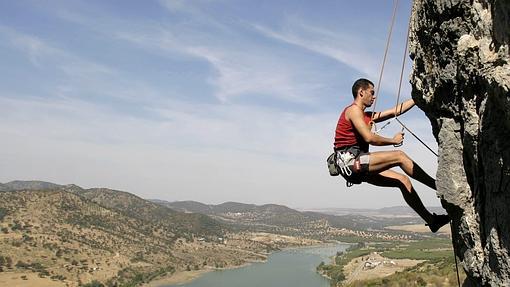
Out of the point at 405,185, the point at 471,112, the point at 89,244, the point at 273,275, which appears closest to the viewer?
the point at 471,112

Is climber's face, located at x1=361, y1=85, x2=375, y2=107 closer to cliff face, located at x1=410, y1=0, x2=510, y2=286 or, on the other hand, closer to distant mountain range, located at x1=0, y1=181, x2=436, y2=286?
cliff face, located at x1=410, y1=0, x2=510, y2=286

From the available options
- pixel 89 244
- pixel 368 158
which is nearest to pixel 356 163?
pixel 368 158

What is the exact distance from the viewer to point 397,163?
17.7ft

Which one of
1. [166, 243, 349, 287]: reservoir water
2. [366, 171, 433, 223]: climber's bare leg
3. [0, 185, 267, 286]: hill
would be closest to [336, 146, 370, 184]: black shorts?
[366, 171, 433, 223]: climber's bare leg

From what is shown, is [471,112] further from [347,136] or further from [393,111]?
[393,111]

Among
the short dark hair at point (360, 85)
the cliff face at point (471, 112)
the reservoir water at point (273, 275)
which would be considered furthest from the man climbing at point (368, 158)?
the reservoir water at point (273, 275)

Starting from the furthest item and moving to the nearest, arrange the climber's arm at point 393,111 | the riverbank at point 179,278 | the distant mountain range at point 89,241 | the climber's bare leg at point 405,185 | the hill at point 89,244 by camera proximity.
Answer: the riverbank at point 179,278 < the distant mountain range at point 89,241 < the hill at point 89,244 < the climber's arm at point 393,111 < the climber's bare leg at point 405,185

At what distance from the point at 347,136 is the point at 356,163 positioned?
404mm

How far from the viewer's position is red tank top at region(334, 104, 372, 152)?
5699mm

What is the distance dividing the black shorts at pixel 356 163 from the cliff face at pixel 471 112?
2.77 feet

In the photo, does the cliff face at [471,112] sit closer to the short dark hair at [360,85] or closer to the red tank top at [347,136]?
the short dark hair at [360,85]

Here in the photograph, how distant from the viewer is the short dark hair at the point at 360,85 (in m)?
5.82

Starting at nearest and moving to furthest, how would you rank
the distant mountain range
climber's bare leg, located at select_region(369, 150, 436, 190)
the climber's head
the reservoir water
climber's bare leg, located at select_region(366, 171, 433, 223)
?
climber's bare leg, located at select_region(369, 150, 436, 190) < climber's bare leg, located at select_region(366, 171, 433, 223) < the climber's head < the distant mountain range < the reservoir water

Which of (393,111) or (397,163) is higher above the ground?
(393,111)
